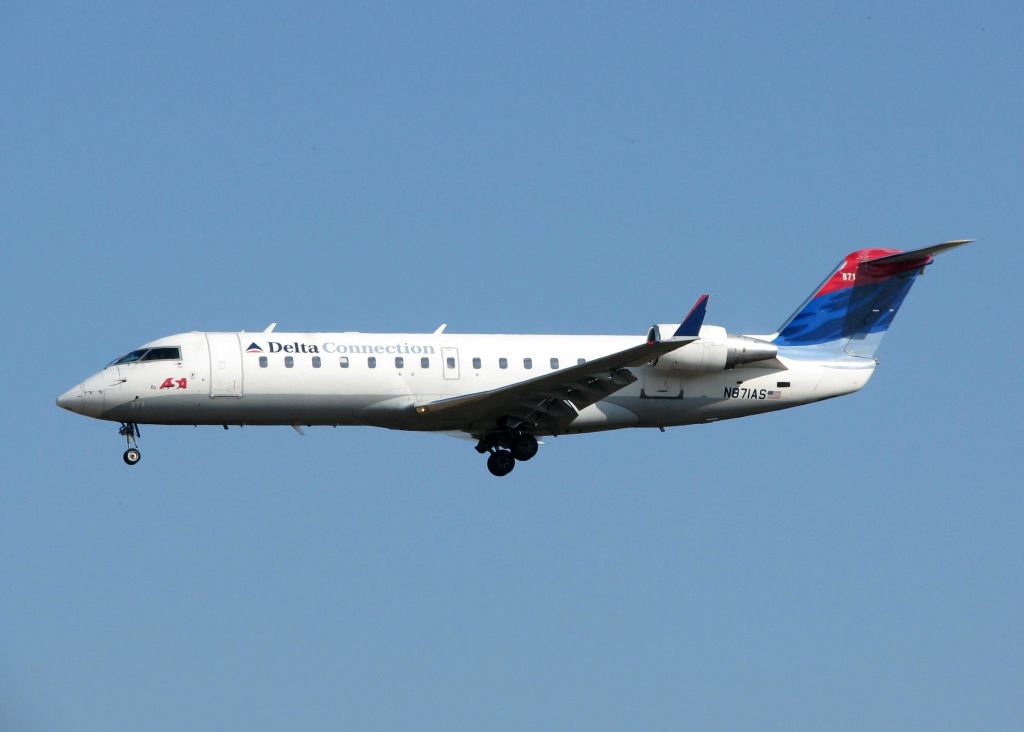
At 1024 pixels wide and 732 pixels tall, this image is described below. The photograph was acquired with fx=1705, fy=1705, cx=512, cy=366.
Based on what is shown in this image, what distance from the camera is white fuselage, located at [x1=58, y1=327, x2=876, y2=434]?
1265 inches

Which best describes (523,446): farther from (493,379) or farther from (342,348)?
(342,348)

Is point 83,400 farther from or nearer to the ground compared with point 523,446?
farther from the ground

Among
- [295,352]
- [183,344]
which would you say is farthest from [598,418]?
[183,344]

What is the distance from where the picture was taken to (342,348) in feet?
108

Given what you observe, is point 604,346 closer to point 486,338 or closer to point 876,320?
point 486,338

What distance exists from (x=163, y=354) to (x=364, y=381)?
3.85m

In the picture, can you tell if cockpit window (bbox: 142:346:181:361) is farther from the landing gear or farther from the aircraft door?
the landing gear

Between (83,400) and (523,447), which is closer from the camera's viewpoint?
(83,400)

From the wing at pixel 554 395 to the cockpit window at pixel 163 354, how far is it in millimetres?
4710

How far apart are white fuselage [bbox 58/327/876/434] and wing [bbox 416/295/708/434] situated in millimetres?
361

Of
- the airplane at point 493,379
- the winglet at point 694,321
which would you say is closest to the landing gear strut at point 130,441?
the airplane at point 493,379

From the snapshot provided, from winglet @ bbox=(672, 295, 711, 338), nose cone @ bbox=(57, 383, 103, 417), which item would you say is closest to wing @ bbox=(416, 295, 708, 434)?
winglet @ bbox=(672, 295, 711, 338)

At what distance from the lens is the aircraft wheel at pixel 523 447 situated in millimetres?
33781

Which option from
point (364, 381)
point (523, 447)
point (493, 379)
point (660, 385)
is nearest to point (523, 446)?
A: point (523, 447)
